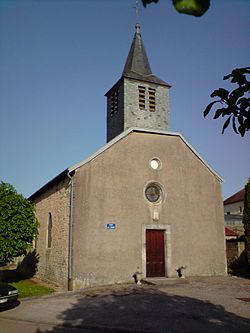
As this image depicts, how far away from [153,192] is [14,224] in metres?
6.43

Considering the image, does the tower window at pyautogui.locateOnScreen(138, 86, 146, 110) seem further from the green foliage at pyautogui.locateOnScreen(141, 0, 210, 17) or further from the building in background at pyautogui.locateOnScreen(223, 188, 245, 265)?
the green foliage at pyautogui.locateOnScreen(141, 0, 210, 17)

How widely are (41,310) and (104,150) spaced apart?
7.37 meters

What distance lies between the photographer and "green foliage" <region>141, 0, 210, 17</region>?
4.83ft

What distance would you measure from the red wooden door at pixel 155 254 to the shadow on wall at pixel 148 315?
3925 mm

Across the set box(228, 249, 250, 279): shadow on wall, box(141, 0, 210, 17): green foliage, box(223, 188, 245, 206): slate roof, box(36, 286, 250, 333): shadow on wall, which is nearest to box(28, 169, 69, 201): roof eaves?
box(36, 286, 250, 333): shadow on wall

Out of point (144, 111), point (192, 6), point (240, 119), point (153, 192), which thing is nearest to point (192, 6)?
point (192, 6)

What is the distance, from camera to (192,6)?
148 centimetres

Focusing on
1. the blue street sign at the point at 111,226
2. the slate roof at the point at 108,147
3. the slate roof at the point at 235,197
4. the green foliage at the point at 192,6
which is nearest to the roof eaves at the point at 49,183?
the slate roof at the point at 108,147

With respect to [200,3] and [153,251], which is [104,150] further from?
[200,3]

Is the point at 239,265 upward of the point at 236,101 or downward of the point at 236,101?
downward

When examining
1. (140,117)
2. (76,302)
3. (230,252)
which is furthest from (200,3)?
(230,252)

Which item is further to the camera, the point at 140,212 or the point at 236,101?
the point at 140,212

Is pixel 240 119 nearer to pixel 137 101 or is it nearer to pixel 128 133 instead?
pixel 128 133

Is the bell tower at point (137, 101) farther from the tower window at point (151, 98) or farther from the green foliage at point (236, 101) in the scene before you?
the green foliage at point (236, 101)
